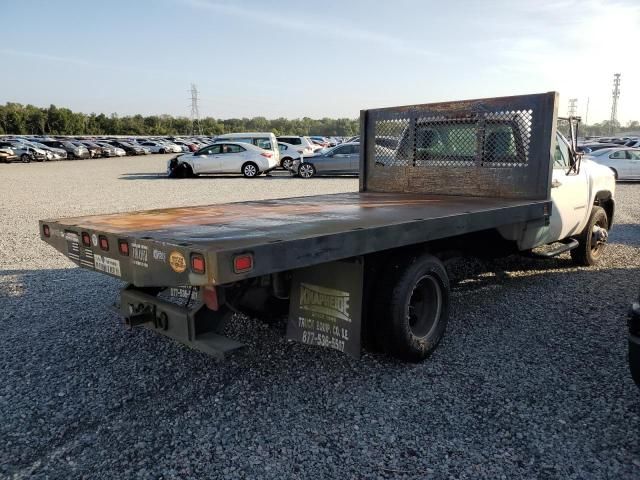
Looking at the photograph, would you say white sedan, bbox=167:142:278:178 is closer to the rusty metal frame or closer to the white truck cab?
the rusty metal frame

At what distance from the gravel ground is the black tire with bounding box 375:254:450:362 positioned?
0.59 ft

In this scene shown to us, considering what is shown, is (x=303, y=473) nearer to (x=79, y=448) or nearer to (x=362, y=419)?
(x=362, y=419)

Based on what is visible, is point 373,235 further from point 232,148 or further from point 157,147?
point 157,147

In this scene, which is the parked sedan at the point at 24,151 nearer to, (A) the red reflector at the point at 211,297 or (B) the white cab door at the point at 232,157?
(B) the white cab door at the point at 232,157

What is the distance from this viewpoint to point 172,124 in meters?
106

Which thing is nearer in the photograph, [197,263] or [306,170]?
[197,263]

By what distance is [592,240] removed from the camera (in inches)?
258

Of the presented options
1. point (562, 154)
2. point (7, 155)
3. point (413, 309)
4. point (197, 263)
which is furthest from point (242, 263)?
point (7, 155)

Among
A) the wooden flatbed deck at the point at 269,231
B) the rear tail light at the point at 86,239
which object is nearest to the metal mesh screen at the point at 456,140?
the wooden flatbed deck at the point at 269,231

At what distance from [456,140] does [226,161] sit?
57.4 feet

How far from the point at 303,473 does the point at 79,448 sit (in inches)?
47.9

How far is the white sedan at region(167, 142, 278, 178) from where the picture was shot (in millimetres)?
21812

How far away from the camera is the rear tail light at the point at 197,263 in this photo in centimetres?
238

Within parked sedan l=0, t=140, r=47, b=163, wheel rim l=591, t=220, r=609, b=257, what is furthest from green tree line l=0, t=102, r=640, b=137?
wheel rim l=591, t=220, r=609, b=257
